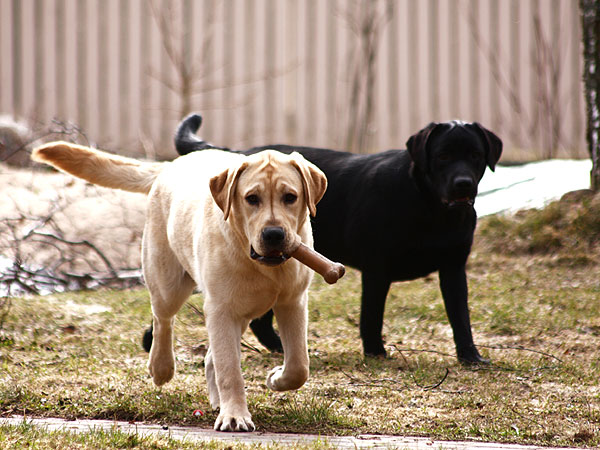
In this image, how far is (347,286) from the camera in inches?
290

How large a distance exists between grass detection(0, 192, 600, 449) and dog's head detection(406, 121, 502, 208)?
3.34 feet

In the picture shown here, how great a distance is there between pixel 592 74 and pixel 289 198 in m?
5.33

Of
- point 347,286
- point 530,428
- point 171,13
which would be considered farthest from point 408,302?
point 171,13

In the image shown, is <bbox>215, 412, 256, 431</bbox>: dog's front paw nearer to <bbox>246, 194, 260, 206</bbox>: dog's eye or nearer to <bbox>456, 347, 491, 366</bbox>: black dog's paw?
<bbox>246, 194, 260, 206</bbox>: dog's eye

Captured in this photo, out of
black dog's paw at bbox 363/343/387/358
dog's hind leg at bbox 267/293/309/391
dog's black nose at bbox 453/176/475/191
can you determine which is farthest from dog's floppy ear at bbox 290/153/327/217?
black dog's paw at bbox 363/343/387/358

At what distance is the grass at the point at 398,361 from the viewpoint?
3.69m

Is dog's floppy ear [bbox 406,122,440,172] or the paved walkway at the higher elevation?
dog's floppy ear [bbox 406,122,440,172]

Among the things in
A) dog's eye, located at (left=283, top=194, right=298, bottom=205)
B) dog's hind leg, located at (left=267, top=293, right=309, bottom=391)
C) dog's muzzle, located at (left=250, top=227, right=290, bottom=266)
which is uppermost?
dog's eye, located at (left=283, top=194, right=298, bottom=205)

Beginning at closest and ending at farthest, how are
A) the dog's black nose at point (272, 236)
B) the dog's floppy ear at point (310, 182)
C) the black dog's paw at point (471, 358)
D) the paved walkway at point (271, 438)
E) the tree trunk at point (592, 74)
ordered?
the paved walkway at point (271, 438) < the dog's black nose at point (272, 236) < the dog's floppy ear at point (310, 182) < the black dog's paw at point (471, 358) < the tree trunk at point (592, 74)

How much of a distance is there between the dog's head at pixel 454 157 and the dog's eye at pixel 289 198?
1.54 meters

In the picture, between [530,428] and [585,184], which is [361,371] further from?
[585,184]

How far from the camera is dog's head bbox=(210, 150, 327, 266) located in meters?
3.39

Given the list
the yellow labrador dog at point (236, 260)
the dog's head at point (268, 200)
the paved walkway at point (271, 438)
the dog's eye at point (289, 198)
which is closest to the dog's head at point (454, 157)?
the yellow labrador dog at point (236, 260)

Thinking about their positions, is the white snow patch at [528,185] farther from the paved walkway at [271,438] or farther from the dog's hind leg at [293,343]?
the paved walkway at [271,438]
